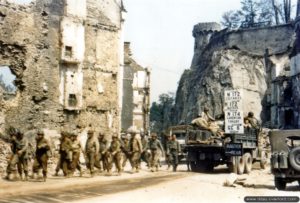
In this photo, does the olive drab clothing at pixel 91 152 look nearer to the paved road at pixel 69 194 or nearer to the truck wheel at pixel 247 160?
the paved road at pixel 69 194

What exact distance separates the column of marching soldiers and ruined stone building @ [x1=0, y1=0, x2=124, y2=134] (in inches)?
184

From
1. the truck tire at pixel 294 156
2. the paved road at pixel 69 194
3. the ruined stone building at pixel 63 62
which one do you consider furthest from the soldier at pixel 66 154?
the truck tire at pixel 294 156

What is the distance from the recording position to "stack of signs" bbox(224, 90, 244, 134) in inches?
471

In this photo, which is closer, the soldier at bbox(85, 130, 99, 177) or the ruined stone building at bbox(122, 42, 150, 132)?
the soldier at bbox(85, 130, 99, 177)

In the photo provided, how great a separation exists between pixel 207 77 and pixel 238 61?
4046 millimetres

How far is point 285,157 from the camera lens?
12.1 m

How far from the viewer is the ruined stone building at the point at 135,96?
152 ft

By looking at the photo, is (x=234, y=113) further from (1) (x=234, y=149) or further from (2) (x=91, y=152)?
(2) (x=91, y=152)

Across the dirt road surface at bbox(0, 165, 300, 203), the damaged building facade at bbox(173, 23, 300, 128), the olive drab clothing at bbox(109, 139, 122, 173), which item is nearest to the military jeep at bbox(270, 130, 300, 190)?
the dirt road surface at bbox(0, 165, 300, 203)

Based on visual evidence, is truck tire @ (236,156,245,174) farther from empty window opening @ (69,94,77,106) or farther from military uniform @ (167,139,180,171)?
empty window opening @ (69,94,77,106)

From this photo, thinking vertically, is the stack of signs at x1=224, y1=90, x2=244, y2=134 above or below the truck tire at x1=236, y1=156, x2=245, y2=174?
above

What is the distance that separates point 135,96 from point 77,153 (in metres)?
32.6

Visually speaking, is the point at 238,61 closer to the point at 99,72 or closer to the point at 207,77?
the point at 207,77

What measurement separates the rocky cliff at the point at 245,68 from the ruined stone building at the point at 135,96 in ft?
22.2
